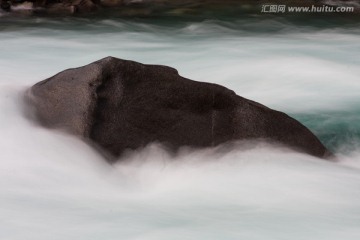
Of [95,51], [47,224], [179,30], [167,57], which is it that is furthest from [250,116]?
[179,30]

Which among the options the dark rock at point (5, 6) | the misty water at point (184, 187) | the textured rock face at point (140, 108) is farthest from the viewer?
the dark rock at point (5, 6)

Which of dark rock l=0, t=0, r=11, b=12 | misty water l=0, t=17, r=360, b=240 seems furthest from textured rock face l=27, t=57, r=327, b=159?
dark rock l=0, t=0, r=11, b=12

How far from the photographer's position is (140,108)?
5.16 m

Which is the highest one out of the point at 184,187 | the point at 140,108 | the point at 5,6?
the point at 140,108

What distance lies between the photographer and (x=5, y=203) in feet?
14.7

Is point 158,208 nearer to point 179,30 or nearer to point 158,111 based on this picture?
point 158,111

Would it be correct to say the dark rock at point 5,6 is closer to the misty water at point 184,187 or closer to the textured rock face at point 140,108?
the misty water at point 184,187

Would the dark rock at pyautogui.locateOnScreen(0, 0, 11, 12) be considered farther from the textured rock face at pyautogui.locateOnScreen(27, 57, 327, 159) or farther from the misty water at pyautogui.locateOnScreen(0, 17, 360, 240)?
the textured rock face at pyautogui.locateOnScreen(27, 57, 327, 159)

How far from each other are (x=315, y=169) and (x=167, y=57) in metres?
5.30

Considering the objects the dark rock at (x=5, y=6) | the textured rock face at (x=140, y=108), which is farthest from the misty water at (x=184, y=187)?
the dark rock at (x=5, y=6)

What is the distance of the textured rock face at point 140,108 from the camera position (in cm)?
507

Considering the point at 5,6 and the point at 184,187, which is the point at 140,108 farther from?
the point at 5,6

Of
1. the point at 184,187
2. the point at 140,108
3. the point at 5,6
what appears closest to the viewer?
the point at 184,187

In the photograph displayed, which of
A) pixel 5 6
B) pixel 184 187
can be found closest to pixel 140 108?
pixel 184 187
